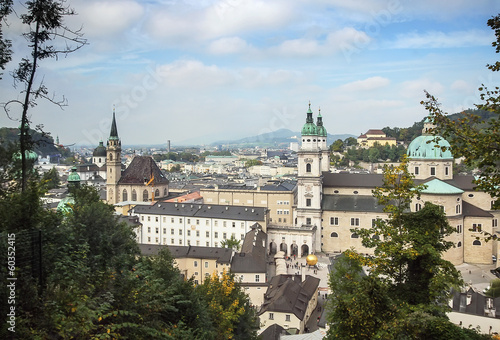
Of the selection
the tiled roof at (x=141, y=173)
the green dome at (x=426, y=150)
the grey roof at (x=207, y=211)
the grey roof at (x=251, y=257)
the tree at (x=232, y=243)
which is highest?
the green dome at (x=426, y=150)

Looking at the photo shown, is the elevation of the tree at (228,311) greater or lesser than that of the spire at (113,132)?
lesser

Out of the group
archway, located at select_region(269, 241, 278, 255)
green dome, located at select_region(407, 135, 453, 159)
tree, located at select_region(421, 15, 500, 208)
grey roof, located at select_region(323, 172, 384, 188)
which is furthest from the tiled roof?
tree, located at select_region(421, 15, 500, 208)

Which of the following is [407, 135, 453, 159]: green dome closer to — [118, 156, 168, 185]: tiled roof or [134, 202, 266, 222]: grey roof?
[134, 202, 266, 222]: grey roof

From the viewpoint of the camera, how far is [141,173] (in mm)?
64188

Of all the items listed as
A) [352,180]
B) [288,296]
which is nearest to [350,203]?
[352,180]

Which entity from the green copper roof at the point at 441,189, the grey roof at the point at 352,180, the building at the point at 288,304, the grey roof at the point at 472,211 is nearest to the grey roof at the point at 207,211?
the grey roof at the point at 352,180

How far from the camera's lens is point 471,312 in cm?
2720

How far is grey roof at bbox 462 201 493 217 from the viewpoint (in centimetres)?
4791

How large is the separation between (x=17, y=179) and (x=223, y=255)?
84.8 feet

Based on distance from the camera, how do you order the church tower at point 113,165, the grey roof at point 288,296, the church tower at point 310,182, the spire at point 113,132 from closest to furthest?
1. the grey roof at point 288,296
2. the church tower at point 310,182
3. the spire at point 113,132
4. the church tower at point 113,165

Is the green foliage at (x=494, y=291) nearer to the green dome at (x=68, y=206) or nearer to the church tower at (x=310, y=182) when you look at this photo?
the church tower at (x=310, y=182)

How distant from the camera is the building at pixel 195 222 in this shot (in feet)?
168

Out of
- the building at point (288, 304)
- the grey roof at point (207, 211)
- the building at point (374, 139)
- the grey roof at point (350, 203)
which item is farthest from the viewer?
the building at point (374, 139)

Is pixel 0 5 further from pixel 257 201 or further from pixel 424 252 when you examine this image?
pixel 257 201
